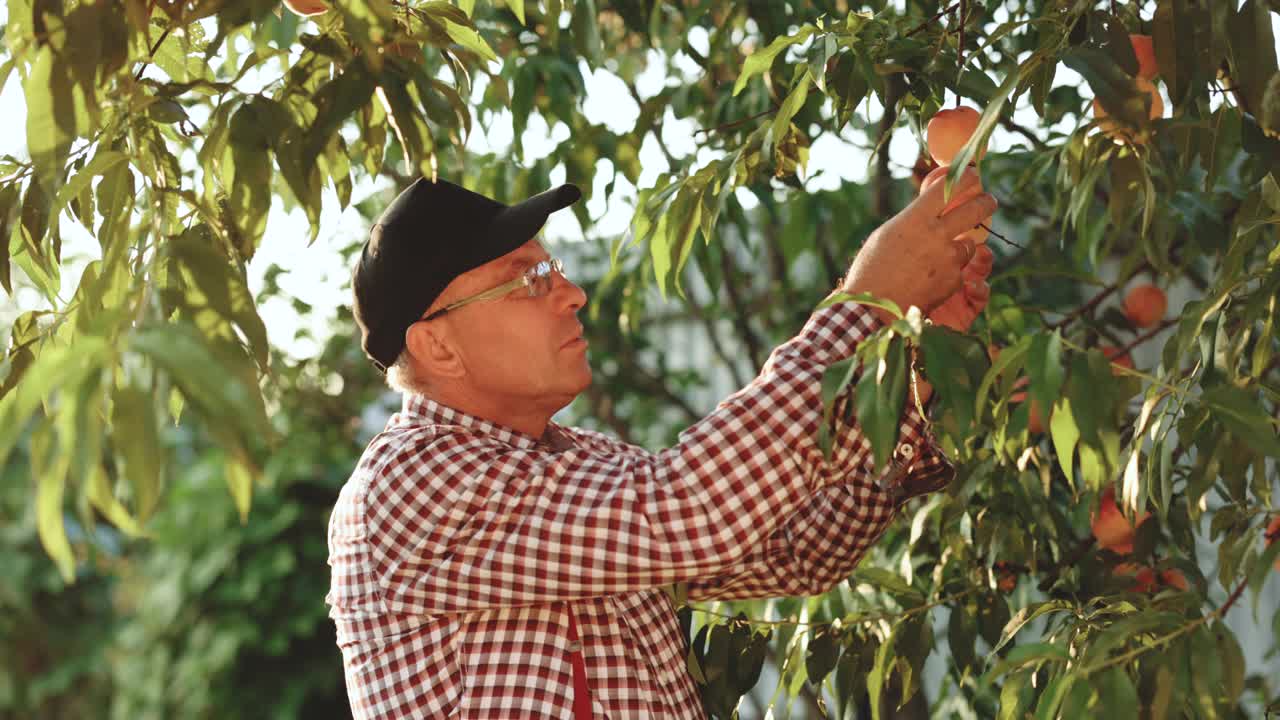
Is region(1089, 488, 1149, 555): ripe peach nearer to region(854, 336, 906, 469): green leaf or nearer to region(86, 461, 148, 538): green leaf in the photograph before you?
region(854, 336, 906, 469): green leaf

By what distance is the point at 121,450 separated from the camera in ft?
2.36

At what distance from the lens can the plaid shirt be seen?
108 centimetres

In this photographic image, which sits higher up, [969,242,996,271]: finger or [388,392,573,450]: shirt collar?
[388,392,573,450]: shirt collar

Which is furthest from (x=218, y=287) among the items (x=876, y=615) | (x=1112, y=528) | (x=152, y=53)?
(x=1112, y=528)

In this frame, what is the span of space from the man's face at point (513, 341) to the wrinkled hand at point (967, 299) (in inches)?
13.1

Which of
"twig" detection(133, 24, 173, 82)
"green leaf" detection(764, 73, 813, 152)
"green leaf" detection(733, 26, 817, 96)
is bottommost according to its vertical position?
"green leaf" detection(764, 73, 813, 152)

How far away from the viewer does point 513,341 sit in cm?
134

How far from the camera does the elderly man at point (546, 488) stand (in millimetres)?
1089

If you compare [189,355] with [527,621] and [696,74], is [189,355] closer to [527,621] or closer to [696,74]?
[527,621]

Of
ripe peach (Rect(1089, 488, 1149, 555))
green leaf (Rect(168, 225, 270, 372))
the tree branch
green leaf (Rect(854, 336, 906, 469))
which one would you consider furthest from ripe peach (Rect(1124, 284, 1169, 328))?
green leaf (Rect(168, 225, 270, 372))

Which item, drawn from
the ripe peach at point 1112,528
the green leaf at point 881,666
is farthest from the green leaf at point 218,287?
the ripe peach at point 1112,528

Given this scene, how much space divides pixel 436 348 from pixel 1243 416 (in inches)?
28.6

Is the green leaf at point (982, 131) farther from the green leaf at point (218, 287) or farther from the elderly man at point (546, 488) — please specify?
the green leaf at point (218, 287)

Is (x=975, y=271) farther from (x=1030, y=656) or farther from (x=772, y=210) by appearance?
(x=772, y=210)
